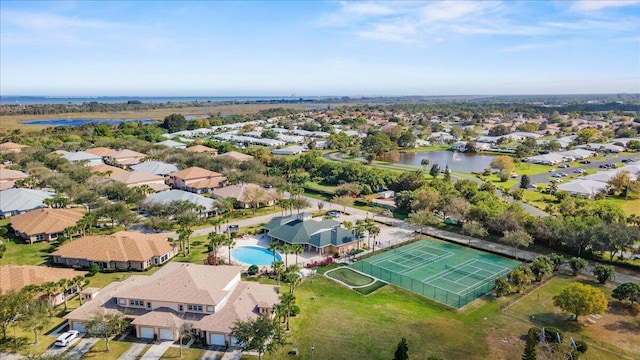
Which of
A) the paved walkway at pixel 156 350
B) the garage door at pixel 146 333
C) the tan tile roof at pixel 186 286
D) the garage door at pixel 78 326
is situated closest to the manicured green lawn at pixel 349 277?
the tan tile roof at pixel 186 286

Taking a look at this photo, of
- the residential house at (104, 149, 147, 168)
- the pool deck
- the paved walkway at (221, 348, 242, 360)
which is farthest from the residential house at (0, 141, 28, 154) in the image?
the paved walkway at (221, 348, 242, 360)

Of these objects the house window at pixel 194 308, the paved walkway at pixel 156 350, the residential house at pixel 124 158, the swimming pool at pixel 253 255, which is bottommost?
the paved walkway at pixel 156 350

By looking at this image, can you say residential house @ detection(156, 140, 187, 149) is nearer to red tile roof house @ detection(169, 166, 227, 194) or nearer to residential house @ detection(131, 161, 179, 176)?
residential house @ detection(131, 161, 179, 176)

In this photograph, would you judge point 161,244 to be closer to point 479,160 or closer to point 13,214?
point 13,214

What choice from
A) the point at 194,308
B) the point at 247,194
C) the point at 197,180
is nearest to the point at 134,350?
the point at 194,308

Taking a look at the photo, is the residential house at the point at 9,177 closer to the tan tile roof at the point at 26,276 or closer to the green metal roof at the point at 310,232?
the tan tile roof at the point at 26,276
